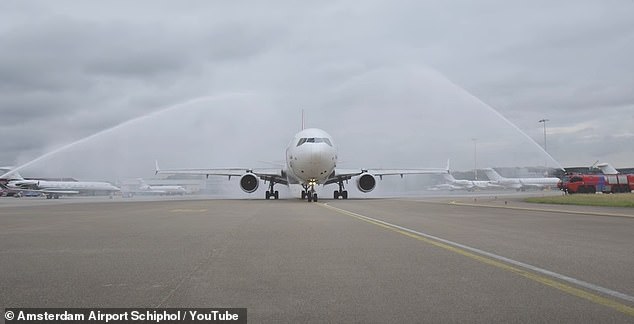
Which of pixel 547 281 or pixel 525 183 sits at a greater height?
pixel 525 183

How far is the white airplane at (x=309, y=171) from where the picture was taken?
33.4 meters

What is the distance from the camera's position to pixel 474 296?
5.30 meters

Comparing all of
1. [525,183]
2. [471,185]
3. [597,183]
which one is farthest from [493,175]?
[597,183]

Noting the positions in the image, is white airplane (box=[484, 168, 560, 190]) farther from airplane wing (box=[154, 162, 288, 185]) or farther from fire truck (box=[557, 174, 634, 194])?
airplane wing (box=[154, 162, 288, 185])

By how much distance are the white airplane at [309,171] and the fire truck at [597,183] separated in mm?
15825

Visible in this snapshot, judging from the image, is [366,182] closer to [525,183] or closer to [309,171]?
[309,171]

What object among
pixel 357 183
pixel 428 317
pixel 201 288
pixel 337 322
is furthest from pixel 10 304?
pixel 357 183

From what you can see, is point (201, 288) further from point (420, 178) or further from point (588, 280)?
point (420, 178)

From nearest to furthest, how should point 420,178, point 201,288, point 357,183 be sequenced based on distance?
A: point 201,288
point 357,183
point 420,178

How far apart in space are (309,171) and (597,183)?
102 ft

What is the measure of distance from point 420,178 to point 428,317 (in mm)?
103544

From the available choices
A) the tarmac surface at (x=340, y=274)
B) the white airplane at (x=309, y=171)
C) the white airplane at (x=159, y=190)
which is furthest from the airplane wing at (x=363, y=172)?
the white airplane at (x=159, y=190)

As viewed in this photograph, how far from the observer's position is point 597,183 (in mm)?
48844

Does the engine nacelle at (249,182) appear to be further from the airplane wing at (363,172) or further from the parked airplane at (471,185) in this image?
the parked airplane at (471,185)
